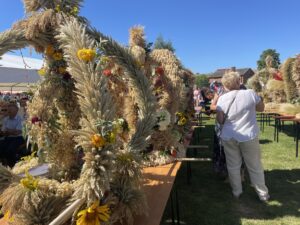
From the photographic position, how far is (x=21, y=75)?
8484 millimetres

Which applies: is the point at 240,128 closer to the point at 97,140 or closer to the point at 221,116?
the point at 221,116

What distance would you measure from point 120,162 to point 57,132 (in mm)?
533

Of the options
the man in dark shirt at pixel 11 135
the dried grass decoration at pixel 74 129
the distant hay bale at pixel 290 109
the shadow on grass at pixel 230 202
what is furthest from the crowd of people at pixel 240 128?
the distant hay bale at pixel 290 109

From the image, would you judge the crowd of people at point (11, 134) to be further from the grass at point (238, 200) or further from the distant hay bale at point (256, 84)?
the distant hay bale at point (256, 84)

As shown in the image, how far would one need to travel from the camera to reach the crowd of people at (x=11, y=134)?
4941 mm

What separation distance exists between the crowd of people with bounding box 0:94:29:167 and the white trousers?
10.2 feet

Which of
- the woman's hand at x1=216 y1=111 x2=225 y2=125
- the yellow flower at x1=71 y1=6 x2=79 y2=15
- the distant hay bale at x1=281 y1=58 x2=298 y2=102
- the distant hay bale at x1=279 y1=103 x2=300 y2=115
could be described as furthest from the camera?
the distant hay bale at x1=281 y1=58 x2=298 y2=102

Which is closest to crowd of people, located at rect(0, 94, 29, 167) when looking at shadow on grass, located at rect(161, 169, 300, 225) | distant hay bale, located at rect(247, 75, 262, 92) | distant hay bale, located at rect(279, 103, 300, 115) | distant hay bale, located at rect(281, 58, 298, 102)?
shadow on grass, located at rect(161, 169, 300, 225)

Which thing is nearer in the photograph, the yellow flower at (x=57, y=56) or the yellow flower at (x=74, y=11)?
the yellow flower at (x=57, y=56)

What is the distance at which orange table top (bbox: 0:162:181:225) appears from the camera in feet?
7.77

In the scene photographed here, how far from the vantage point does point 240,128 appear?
12.9ft

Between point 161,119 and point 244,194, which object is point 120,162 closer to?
point 161,119

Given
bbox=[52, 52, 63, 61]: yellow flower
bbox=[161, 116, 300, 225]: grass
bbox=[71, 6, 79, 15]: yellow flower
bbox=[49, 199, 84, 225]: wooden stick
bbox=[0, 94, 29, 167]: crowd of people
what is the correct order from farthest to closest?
bbox=[0, 94, 29, 167]: crowd of people < bbox=[161, 116, 300, 225]: grass < bbox=[71, 6, 79, 15]: yellow flower < bbox=[52, 52, 63, 61]: yellow flower < bbox=[49, 199, 84, 225]: wooden stick

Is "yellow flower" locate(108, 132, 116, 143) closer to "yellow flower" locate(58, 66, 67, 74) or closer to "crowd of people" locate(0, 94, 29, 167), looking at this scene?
"yellow flower" locate(58, 66, 67, 74)
